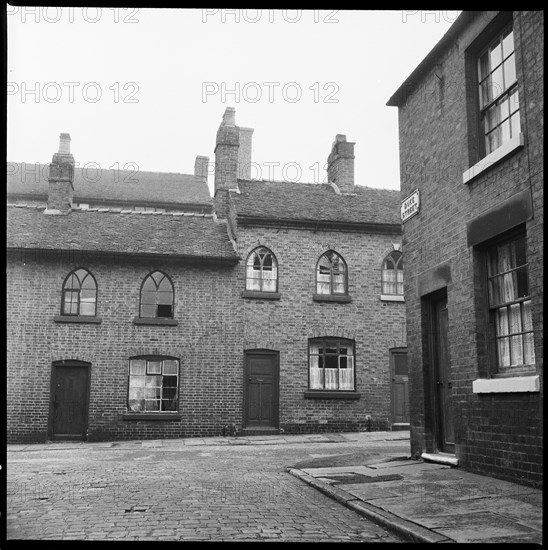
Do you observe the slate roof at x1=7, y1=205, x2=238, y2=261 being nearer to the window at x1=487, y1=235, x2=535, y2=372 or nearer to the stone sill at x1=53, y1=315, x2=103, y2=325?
the stone sill at x1=53, y1=315, x2=103, y2=325

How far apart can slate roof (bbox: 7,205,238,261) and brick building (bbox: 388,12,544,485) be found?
989 cm

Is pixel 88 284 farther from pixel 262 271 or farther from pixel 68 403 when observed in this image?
pixel 262 271

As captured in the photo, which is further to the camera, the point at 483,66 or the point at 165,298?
the point at 165,298

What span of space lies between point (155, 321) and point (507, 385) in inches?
512

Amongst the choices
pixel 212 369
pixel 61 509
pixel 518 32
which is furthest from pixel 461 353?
pixel 212 369

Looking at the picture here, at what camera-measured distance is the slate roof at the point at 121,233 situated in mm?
19797

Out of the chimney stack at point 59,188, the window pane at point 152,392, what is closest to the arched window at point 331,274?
the window pane at point 152,392

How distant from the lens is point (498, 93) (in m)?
9.12

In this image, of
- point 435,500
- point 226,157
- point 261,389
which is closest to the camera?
point 435,500

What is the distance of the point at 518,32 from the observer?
823 centimetres

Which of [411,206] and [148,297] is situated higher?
[411,206]

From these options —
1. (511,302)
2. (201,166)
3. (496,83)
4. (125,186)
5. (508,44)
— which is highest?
(201,166)

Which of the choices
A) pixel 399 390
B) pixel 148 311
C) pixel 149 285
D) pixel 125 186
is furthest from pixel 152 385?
pixel 125 186

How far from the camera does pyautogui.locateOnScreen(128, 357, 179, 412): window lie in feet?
63.6
